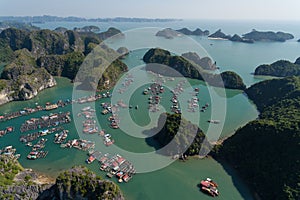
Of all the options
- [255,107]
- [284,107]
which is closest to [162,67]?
[255,107]

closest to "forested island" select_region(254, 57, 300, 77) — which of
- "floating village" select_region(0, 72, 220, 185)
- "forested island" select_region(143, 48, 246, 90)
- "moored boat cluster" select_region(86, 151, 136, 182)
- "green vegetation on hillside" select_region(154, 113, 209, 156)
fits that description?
"forested island" select_region(143, 48, 246, 90)

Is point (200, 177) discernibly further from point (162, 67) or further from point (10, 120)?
point (162, 67)

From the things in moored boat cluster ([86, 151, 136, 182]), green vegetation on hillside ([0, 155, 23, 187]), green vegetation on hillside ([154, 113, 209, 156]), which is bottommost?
moored boat cluster ([86, 151, 136, 182])

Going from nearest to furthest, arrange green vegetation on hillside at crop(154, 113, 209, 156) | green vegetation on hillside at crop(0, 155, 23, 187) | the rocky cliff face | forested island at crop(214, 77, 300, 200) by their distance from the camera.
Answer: green vegetation on hillside at crop(0, 155, 23, 187), forested island at crop(214, 77, 300, 200), green vegetation on hillside at crop(154, 113, 209, 156), the rocky cliff face

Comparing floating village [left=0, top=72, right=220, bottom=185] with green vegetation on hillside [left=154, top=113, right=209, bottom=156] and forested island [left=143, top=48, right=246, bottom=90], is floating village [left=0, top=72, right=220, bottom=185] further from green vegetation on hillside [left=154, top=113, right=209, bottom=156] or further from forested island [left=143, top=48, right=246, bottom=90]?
forested island [left=143, top=48, right=246, bottom=90]

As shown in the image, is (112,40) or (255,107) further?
(112,40)

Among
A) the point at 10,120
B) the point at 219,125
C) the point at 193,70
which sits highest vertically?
the point at 193,70
